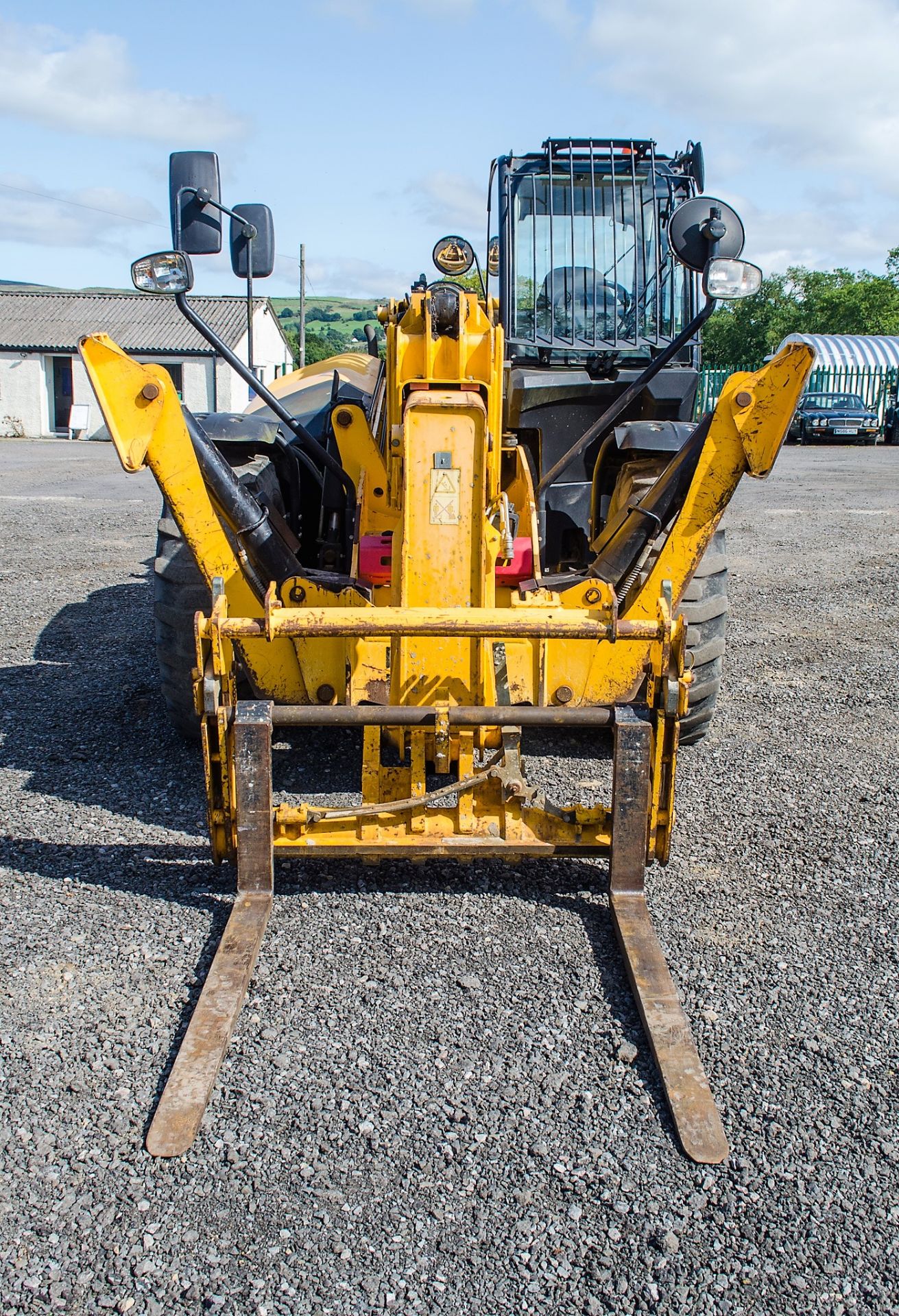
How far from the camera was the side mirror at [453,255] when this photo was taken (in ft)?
16.3

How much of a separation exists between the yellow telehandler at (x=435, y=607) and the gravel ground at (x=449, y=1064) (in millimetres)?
151

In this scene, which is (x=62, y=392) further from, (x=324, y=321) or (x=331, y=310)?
(x=331, y=310)

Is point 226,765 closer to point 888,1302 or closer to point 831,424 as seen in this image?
point 888,1302

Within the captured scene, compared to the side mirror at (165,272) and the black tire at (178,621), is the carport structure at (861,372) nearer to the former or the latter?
the black tire at (178,621)

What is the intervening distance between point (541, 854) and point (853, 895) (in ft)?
3.98

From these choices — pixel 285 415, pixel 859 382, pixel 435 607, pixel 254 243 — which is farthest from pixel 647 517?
pixel 859 382

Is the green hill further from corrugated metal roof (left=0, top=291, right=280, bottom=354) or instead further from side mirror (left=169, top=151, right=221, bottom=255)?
side mirror (left=169, top=151, right=221, bottom=255)

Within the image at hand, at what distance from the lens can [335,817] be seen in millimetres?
3963

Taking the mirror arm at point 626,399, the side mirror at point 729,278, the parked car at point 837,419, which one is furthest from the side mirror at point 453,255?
the parked car at point 837,419

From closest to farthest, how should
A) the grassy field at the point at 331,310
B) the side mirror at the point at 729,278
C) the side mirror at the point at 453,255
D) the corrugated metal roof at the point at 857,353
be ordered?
the side mirror at the point at 729,278
the side mirror at the point at 453,255
the corrugated metal roof at the point at 857,353
the grassy field at the point at 331,310

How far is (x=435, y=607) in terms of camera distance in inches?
162

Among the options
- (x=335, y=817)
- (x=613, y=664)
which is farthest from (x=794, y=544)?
(x=335, y=817)

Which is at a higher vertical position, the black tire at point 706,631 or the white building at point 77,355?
the white building at point 77,355

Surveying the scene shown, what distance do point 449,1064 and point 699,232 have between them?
10.3 feet
